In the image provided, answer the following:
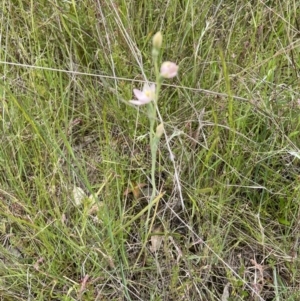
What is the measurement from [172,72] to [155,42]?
0.16 ft

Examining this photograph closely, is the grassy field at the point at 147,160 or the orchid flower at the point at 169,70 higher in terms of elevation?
the orchid flower at the point at 169,70

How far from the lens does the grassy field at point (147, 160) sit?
3.67 feet

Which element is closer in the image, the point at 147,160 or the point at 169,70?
the point at 169,70

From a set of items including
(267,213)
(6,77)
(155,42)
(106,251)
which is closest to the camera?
(155,42)

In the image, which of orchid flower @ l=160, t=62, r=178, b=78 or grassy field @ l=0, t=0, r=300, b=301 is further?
grassy field @ l=0, t=0, r=300, b=301

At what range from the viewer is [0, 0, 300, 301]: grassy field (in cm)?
112

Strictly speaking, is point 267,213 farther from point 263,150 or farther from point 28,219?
point 28,219

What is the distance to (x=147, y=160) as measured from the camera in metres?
1.29

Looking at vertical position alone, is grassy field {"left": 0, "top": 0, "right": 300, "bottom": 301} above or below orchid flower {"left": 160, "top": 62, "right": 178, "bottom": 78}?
below

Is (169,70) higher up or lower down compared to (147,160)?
higher up

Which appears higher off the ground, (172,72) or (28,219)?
(172,72)

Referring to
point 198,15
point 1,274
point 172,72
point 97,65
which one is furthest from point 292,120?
point 1,274

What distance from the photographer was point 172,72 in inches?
26.9

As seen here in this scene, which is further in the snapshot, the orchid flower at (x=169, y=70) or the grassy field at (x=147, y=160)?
the grassy field at (x=147, y=160)
